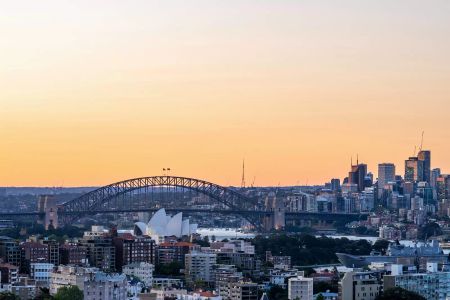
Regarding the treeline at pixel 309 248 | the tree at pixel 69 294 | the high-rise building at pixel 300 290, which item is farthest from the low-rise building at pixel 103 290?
the treeline at pixel 309 248

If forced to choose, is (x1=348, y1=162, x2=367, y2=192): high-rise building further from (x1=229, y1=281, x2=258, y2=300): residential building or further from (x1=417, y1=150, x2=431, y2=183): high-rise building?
(x1=229, y1=281, x2=258, y2=300): residential building

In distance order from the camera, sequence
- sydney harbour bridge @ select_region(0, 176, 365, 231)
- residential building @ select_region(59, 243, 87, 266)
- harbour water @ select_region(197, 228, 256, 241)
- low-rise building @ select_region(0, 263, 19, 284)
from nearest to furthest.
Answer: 1. low-rise building @ select_region(0, 263, 19, 284)
2. residential building @ select_region(59, 243, 87, 266)
3. harbour water @ select_region(197, 228, 256, 241)
4. sydney harbour bridge @ select_region(0, 176, 365, 231)

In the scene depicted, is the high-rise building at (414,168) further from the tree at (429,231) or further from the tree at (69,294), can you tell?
the tree at (69,294)

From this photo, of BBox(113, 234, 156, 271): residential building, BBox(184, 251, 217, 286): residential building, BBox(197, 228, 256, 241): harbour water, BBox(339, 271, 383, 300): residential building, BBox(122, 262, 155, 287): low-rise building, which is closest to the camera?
BBox(339, 271, 383, 300): residential building

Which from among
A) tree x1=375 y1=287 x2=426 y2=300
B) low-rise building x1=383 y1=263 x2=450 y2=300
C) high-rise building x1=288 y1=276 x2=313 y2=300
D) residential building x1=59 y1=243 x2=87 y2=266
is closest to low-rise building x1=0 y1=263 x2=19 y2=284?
residential building x1=59 y1=243 x2=87 y2=266

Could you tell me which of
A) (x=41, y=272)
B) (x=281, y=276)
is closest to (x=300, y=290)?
(x=281, y=276)

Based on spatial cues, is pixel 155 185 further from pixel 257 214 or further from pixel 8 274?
pixel 8 274
